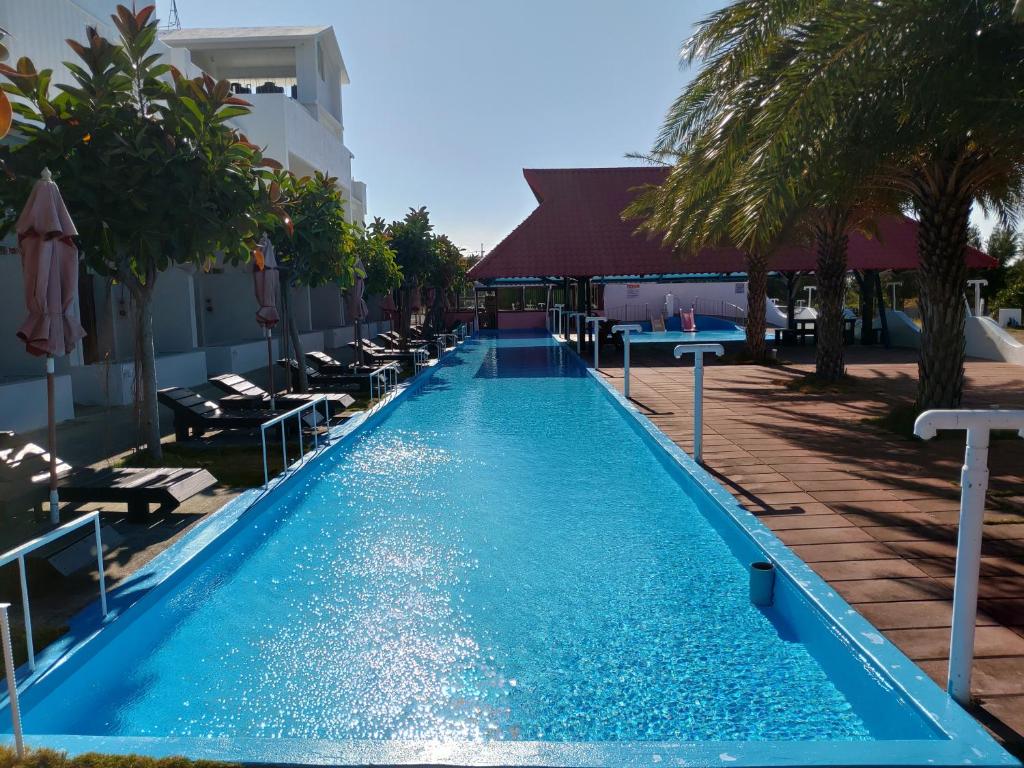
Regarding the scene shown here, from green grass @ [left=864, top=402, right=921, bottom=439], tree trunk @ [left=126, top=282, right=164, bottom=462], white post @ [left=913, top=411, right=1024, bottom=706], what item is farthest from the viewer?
green grass @ [left=864, top=402, right=921, bottom=439]

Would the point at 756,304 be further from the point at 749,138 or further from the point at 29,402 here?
→ the point at 29,402

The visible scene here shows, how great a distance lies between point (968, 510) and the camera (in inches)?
117

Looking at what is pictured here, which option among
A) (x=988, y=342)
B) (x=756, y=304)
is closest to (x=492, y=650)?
(x=756, y=304)

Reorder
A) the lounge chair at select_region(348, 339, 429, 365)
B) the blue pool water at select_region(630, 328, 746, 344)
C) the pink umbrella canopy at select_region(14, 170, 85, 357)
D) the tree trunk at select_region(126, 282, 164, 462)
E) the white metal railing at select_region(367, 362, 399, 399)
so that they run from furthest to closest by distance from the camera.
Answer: the blue pool water at select_region(630, 328, 746, 344), the lounge chair at select_region(348, 339, 429, 365), the white metal railing at select_region(367, 362, 399, 399), the tree trunk at select_region(126, 282, 164, 462), the pink umbrella canopy at select_region(14, 170, 85, 357)

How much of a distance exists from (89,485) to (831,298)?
40.4ft

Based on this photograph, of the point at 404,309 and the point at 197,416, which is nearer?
the point at 197,416

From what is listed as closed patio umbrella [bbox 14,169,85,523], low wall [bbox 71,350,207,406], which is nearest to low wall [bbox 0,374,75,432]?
low wall [bbox 71,350,207,406]

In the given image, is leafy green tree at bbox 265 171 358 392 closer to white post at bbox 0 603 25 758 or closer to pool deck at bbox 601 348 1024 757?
pool deck at bbox 601 348 1024 757

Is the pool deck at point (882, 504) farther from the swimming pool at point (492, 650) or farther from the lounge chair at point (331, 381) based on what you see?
the lounge chair at point (331, 381)

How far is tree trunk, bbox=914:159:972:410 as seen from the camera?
8586 millimetres

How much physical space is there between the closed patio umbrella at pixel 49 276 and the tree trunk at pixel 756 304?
14.7 m

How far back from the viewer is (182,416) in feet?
30.1

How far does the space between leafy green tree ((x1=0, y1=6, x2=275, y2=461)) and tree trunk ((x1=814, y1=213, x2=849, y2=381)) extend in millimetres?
10339

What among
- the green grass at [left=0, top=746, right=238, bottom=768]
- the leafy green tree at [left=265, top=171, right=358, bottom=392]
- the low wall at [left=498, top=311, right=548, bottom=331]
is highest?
the leafy green tree at [left=265, top=171, right=358, bottom=392]
